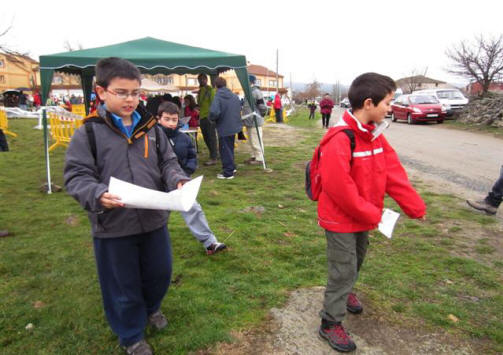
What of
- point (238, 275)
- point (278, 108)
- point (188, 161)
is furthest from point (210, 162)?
point (278, 108)

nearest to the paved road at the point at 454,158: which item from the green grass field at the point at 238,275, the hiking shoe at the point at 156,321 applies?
the green grass field at the point at 238,275

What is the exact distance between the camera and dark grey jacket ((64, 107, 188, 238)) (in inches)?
72.0

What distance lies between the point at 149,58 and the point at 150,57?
5 cm

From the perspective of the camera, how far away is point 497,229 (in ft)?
14.5

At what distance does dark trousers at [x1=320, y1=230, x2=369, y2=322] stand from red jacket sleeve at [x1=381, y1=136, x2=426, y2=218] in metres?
0.36

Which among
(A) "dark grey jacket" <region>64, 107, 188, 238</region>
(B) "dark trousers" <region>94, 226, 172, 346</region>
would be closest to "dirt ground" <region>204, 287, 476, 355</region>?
(B) "dark trousers" <region>94, 226, 172, 346</region>

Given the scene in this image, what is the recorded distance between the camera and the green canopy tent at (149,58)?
249 inches

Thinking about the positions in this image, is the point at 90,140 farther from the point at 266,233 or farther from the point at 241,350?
the point at 266,233

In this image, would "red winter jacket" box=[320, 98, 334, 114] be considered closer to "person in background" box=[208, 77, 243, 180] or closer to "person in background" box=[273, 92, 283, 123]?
"person in background" box=[273, 92, 283, 123]

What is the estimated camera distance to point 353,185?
6.77 feet

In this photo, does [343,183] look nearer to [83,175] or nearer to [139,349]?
[83,175]

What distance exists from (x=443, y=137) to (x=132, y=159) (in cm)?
1363

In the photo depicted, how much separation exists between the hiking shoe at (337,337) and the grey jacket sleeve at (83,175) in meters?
1.62

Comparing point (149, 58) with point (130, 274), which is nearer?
point (130, 274)
